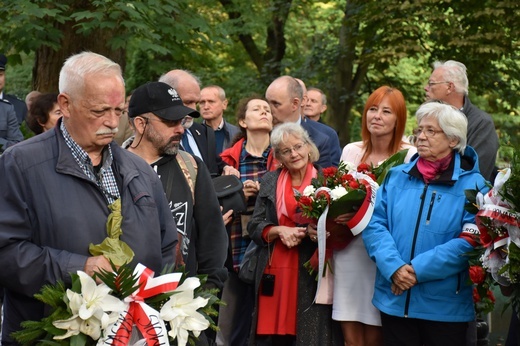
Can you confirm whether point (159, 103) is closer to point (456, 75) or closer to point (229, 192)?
point (229, 192)

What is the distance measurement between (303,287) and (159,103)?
2.63 metres

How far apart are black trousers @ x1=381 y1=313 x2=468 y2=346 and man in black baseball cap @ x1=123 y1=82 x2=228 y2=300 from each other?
170cm

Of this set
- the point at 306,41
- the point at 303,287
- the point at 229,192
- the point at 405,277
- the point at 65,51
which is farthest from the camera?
the point at 306,41

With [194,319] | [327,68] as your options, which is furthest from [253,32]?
[194,319]

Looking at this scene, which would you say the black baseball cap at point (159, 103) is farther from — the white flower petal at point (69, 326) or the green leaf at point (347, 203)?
the white flower petal at point (69, 326)

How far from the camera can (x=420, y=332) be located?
6.83 meters

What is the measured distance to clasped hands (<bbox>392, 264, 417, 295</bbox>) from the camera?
6.66 m

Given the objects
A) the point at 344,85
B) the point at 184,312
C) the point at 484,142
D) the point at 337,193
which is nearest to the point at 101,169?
the point at 184,312

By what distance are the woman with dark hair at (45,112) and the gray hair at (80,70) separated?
135 inches

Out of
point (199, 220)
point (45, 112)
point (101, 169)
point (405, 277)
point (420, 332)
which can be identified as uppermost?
point (101, 169)

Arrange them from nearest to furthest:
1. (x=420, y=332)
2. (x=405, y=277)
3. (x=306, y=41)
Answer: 1. (x=405, y=277)
2. (x=420, y=332)
3. (x=306, y=41)

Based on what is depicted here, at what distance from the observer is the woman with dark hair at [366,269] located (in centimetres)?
748

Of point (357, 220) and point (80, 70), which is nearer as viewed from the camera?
point (80, 70)

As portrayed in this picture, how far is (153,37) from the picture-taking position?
11.9 metres
